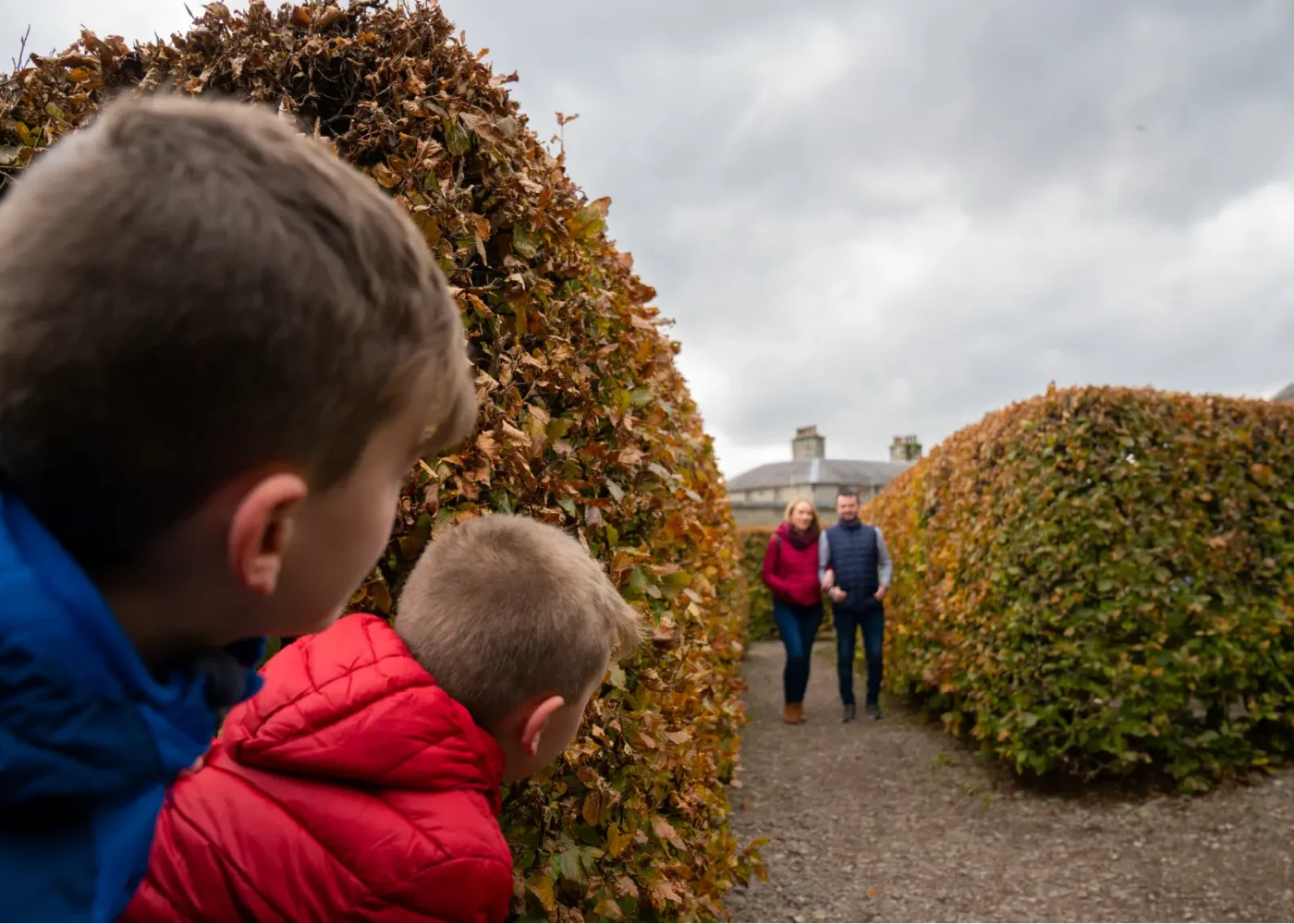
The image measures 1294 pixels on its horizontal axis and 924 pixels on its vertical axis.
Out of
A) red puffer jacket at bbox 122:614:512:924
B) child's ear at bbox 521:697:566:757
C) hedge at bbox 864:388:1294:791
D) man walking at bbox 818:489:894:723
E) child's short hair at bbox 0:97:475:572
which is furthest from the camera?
man walking at bbox 818:489:894:723

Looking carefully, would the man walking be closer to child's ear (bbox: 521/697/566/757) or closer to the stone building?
child's ear (bbox: 521/697/566/757)

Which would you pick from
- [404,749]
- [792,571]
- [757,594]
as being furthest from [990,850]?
[757,594]

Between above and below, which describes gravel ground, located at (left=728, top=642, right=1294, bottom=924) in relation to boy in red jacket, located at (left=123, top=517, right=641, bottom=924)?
below

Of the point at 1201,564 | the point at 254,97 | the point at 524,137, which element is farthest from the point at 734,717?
the point at 254,97

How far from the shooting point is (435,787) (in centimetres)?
141

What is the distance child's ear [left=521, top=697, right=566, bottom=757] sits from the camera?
153 cm

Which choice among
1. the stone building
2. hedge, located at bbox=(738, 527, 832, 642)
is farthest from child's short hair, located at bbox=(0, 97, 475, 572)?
the stone building

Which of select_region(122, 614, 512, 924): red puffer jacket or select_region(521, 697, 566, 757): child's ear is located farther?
select_region(521, 697, 566, 757): child's ear

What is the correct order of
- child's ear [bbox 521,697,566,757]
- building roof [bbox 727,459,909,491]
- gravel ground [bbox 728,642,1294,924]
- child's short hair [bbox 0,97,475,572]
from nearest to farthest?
child's short hair [bbox 0,97,475,572] < child's ear [bbox 521,697,566,757] < gravel ground [bbox 728,642,1294,924] < building roof [bbox 727,459,909,491]

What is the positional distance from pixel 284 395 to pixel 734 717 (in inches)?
189

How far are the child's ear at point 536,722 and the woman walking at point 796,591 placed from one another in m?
6.96

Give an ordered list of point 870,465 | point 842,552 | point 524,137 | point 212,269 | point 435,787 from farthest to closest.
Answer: point 870,465
point 842,552
point 524,137
point 435,787
point 212,269

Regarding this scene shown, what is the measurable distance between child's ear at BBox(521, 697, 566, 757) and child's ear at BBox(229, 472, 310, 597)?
30.0 inches

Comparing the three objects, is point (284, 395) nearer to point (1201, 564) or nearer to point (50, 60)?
point (50, 60)
